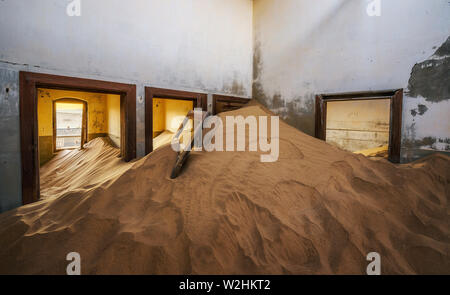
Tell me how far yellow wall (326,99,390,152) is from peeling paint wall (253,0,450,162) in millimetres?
3788

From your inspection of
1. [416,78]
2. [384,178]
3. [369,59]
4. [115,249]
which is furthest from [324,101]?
[115,249]

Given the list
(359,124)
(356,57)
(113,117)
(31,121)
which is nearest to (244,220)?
(31,121)

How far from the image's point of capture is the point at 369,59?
4.89 metres

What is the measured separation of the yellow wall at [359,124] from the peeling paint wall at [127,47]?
420 centimetres

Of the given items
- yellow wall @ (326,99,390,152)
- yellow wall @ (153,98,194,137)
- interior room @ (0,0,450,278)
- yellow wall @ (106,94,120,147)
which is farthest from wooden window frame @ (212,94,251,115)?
yellow wall @ (326,99,390,152)

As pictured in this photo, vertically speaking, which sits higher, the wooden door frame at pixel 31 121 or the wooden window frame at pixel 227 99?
the wooden window frame at pixel 227 99

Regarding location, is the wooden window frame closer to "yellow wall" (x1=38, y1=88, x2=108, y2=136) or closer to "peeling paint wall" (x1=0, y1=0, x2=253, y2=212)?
"peeling paint wall" (x1=0, y1=0, x2=253, y2=212)

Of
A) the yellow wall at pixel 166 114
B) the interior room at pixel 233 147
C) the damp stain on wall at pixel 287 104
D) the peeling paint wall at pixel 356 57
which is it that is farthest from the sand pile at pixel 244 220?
the yellow wall at pixel 166 114

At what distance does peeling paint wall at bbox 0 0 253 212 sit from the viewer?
3.35 m

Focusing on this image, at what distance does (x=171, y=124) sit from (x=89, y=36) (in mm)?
4733

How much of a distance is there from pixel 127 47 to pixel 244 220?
4.05m

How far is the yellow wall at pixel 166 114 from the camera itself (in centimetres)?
834

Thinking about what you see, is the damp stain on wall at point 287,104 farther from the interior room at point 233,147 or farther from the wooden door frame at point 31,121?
the wooden door frame at point 31,121
